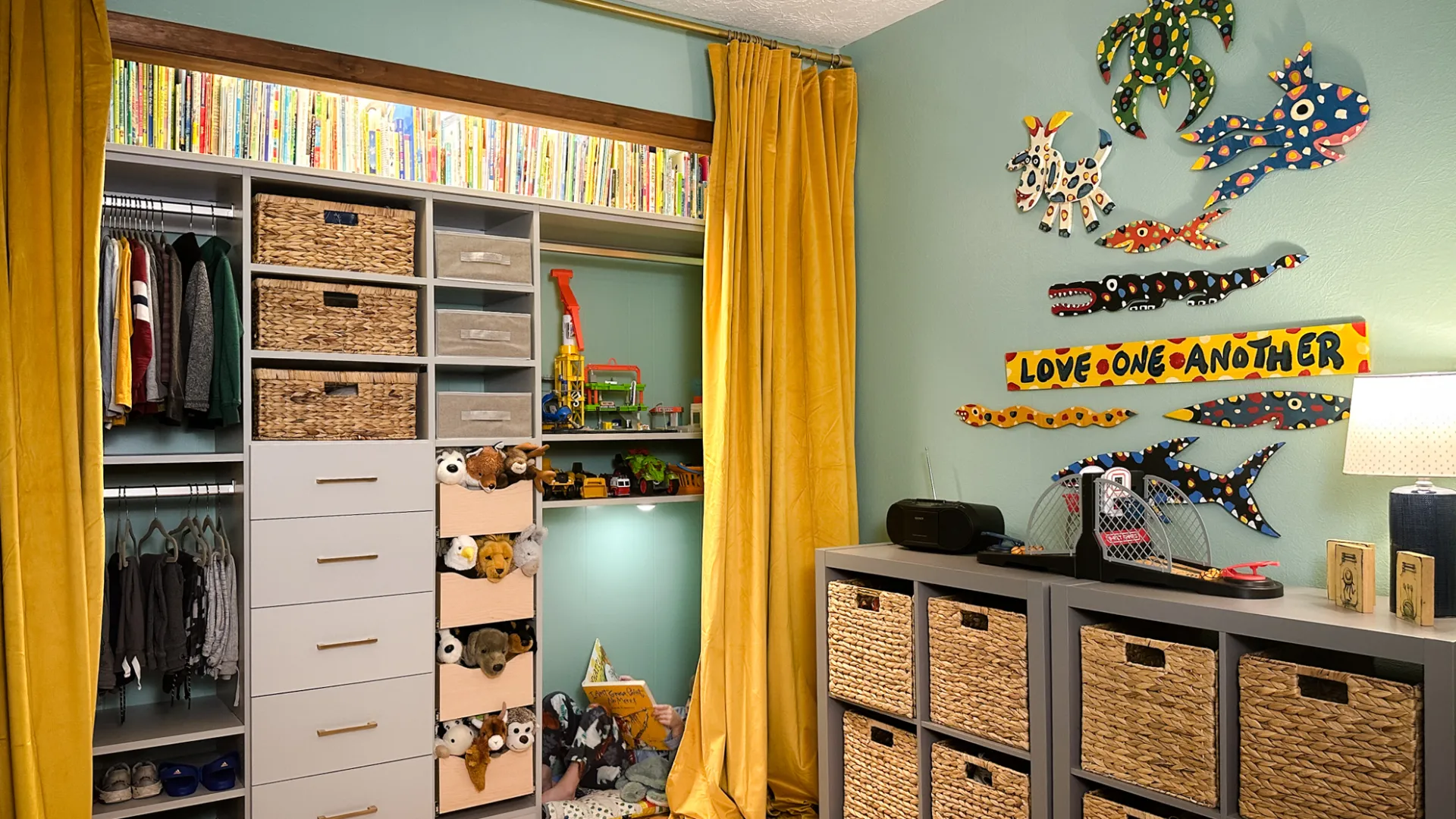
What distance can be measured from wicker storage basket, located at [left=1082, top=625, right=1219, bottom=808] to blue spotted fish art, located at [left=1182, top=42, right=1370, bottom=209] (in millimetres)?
1171

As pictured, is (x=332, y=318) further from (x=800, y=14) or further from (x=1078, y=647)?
(x=1078, y=647)

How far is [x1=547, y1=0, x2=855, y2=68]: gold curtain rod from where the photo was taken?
3322 millimetres

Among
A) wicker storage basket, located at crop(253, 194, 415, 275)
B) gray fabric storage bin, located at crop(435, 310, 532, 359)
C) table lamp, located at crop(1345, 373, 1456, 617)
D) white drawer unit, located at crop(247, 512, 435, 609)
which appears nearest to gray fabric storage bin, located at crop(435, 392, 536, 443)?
gray fabric storage bin, located at crop(435, 310, 532, 359)

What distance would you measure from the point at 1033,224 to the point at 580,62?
156 centimetres

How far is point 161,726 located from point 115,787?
0.56 feet

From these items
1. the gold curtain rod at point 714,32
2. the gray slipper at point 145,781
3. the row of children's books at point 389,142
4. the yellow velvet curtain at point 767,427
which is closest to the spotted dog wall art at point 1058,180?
the yellow velvet curtain at point 767,427

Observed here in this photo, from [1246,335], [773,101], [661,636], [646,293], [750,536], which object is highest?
[773,101]

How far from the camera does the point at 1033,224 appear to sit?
10.0ft

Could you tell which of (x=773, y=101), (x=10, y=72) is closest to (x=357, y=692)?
(x=10, y=72)

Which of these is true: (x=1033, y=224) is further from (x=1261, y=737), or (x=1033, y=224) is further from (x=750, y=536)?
(x=1261, y=737)

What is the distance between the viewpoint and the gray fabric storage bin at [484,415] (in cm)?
299

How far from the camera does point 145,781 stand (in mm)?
2600

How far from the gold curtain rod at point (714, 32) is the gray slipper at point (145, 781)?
257cm

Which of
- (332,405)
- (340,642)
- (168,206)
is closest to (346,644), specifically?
(340,642)
